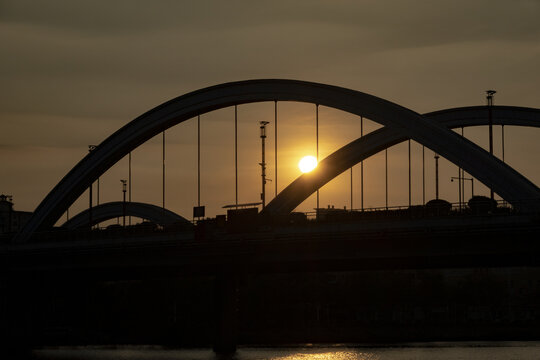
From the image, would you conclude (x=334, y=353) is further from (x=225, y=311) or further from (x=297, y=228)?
(x=297, y=228)

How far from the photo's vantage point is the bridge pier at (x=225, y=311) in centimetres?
9256

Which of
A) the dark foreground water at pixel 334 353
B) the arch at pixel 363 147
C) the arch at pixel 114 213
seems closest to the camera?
the dark foreground water at pixel 334 353

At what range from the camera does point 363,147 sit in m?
93.2

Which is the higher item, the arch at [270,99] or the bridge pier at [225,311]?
the arch at [270,99]

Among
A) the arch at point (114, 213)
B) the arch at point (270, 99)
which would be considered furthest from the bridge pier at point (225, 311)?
the arch at point (114, 213)

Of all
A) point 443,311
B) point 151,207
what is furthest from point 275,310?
point 443,311

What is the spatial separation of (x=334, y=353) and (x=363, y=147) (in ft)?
63.8

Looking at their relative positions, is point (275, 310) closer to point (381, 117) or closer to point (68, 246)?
point (68, 246)

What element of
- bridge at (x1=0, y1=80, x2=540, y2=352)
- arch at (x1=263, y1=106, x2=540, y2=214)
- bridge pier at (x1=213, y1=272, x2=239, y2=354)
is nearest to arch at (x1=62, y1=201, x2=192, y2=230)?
bridge at (x1=0, y1=80, x2=540, y2=352)

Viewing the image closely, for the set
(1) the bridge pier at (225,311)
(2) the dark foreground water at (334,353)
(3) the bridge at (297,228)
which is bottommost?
(2) the dark foreground water at (334,353)

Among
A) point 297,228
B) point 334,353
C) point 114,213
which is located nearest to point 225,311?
point 334,353

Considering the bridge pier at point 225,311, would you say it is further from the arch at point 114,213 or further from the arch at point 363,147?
the arch at point 114,213

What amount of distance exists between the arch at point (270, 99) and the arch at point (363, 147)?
→ 934 centimetres

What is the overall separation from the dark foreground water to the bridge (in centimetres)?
485
